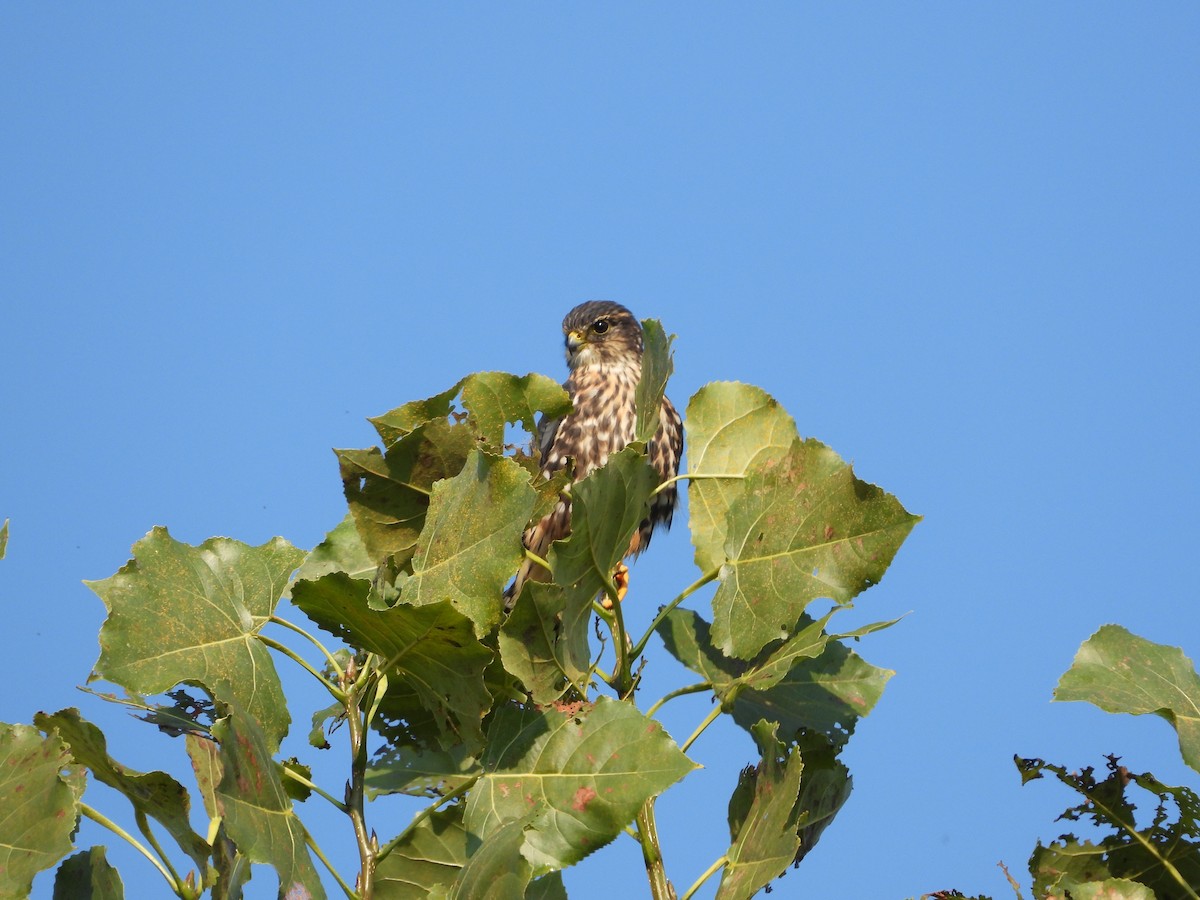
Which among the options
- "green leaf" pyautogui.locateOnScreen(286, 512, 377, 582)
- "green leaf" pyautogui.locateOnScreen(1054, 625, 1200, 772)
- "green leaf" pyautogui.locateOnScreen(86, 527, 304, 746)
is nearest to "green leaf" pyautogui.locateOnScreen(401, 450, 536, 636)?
"green leaf" pyautogui.locateOnScreen(86, 527, 304, 746)

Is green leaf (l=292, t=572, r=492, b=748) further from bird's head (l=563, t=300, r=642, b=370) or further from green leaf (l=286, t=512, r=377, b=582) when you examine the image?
bird's head (l=563, t=300, r=642, b=370)

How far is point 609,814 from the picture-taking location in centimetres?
204

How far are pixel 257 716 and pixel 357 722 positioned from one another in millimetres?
160

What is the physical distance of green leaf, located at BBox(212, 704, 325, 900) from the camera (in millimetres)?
1817

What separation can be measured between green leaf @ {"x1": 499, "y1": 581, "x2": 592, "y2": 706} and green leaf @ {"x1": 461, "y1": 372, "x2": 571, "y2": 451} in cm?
53

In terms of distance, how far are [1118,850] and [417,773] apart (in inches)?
48.3

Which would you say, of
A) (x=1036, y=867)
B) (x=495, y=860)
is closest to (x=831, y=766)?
(x=1036, y=867)

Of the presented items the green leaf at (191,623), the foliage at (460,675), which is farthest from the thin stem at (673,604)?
the green leaf at (191,623)

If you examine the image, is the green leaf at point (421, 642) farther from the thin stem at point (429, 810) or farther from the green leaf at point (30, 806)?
the green leaf at point (30, 806)

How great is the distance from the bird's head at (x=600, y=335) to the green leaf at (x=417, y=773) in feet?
18.6

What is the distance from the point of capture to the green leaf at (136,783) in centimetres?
205

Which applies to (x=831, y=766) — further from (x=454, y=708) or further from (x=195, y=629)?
(x=195, y=629)

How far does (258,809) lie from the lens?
6.21 feet

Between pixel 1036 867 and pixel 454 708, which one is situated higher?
pixel 454 708
